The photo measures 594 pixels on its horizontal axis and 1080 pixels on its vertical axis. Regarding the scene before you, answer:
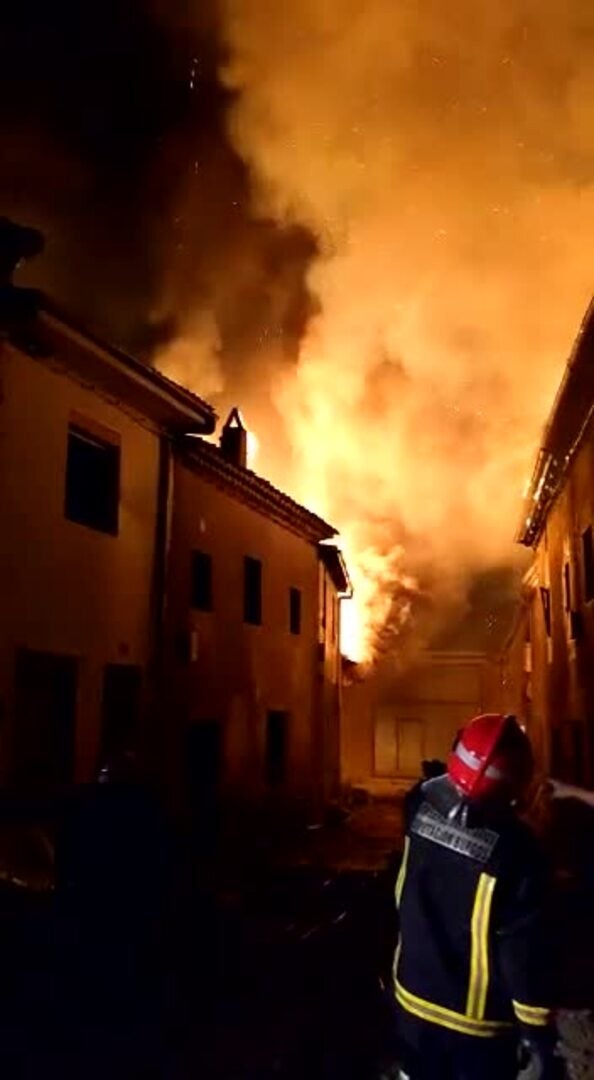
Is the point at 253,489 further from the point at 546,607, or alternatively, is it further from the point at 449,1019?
the point at 449,1019

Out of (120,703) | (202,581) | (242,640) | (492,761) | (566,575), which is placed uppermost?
(566,575)

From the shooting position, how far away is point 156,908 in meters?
4.91

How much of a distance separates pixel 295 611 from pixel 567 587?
5971 mm

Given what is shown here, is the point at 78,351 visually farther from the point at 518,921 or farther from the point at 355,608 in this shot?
the point at 355,608

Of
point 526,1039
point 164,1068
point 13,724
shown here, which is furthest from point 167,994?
point 13,724

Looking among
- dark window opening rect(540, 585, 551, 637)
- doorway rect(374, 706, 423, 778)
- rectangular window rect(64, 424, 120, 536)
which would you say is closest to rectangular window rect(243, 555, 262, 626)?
rectangular window rect(64, 424, 120, 536)

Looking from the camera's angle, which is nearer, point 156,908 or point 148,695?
point 156,908

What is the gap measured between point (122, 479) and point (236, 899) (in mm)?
5258

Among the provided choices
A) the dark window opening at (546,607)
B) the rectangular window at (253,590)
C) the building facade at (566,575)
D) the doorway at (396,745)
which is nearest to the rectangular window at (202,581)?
the rectangular window at (253,590)

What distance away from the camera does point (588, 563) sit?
13.3 meters

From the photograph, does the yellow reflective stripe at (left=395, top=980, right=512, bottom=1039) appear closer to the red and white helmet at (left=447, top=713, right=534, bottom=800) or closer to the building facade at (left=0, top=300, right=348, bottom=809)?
the red and white helmet at (left=447, top=713, right=534, bottom=800)

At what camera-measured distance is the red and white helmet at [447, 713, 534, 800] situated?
2.89 m

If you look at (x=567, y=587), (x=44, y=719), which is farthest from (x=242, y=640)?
(x=44, y=719)

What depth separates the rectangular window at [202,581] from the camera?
47.5 feet
